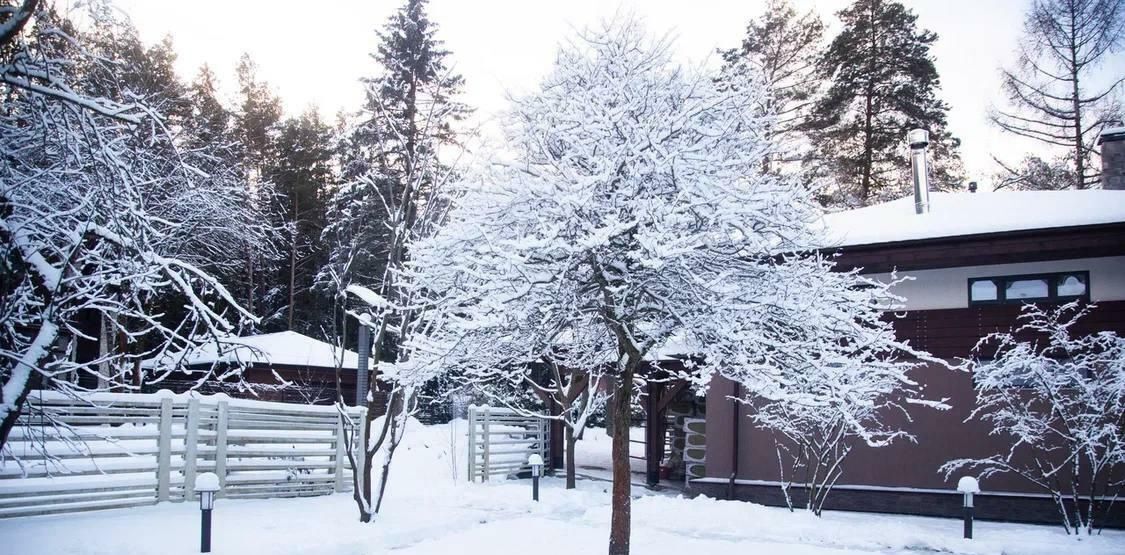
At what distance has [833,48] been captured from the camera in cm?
3095

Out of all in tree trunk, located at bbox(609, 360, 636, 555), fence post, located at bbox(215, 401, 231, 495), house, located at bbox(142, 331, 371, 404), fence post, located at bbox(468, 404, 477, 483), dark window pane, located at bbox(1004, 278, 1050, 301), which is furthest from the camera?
house, located at bbox(142, 331, 371, 404)

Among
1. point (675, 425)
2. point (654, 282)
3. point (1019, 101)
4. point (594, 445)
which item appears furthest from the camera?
point (594, 445)

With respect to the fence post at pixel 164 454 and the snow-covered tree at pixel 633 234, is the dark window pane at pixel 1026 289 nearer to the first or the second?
the snow-covered tree at pixel 633 234

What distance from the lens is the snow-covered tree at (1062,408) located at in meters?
11.0

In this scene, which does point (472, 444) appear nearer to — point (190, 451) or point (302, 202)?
point (190, 451)

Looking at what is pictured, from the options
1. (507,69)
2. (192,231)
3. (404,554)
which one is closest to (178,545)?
(404,554)

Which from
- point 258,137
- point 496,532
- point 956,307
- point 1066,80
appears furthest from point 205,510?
point 258,137

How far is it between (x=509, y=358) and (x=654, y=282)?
1982 millimetres

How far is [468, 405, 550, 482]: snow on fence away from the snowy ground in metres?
3.36

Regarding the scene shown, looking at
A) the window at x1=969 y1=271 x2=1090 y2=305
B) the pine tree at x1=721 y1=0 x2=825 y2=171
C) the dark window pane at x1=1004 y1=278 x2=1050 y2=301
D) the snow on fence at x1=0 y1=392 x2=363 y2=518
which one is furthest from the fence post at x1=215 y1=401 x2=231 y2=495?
the pine tree at x1=721 y1=0 x2=825 y2=171

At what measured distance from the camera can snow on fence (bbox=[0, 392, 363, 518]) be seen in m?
8.76

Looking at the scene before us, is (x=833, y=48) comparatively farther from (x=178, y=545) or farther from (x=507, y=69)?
(x=178, y=545)

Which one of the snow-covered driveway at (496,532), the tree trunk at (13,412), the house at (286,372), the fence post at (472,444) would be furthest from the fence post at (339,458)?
the house at (286,372)

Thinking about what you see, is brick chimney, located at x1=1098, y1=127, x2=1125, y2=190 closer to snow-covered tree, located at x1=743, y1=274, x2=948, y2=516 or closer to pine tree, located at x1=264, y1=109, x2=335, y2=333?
snow-covered tree, located at x1=743, y1=274, x2=948, y2=516
